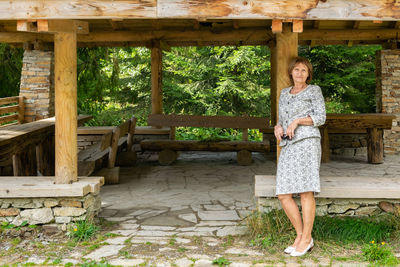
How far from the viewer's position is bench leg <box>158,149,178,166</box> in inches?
359

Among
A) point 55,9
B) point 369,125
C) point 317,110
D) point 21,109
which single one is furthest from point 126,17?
point 21,109

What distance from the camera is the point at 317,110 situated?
159 inches

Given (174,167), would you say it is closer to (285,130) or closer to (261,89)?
(285,130)

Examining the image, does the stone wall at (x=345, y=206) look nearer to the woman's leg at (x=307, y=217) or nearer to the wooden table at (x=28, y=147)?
the woman's leg at (x=307, y=217)

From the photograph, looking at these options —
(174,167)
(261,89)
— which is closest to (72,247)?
(174,167)

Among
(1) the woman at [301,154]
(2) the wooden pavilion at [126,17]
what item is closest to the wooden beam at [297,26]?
(2) the wooden pavilion at [126,17]

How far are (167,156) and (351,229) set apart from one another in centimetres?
527

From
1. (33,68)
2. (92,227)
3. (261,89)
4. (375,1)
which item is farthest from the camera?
(261,89)

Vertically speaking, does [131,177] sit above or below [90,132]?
below

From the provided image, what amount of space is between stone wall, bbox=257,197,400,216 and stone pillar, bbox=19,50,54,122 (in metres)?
7.01

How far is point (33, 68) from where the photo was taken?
10.1 meters

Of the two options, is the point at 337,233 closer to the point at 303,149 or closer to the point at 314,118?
the point at 303,149

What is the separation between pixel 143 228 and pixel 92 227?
563mm

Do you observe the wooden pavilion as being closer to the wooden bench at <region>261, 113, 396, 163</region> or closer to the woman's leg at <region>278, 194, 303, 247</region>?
the woman's leg at <region>278, 194, 303, 247</region>
